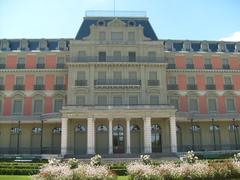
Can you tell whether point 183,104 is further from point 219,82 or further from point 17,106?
point 17,106

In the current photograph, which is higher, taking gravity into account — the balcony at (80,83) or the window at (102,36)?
the window at (102,36)

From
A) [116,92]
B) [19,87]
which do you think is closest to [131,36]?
[116,92]

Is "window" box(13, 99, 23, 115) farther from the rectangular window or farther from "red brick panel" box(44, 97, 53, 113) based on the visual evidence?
the rectangular window

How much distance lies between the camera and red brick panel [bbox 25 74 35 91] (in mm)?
43531

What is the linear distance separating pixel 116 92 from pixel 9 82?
49.2 ft

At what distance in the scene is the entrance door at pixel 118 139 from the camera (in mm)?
40156

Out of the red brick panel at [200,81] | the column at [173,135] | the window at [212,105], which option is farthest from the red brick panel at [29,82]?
the window at [212,105]

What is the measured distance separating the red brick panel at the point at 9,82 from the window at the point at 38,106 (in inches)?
158

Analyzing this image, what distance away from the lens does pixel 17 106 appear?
42938 mm

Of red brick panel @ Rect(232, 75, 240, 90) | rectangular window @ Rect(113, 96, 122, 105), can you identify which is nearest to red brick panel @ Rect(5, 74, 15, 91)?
rectangular window @ Rect(113, 96, 122, 105)

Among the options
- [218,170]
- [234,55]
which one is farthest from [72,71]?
[218,170]

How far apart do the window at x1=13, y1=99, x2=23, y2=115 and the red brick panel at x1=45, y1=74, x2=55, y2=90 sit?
4094mm

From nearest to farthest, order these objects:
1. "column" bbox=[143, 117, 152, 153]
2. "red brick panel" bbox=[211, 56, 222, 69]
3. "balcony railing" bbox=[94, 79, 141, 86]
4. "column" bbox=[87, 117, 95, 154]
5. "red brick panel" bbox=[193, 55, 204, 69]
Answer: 1. "column" bbox=[87, 117, 95, 154]
2. "column" bbox=[143, 117, 152, 153]
3. "balcony railing" bbox=[94, 79, 141, 86]
4. "red brick panel" bbox=[193, 55, 204, 69]
5. "red brick panel" bbox=[211, 56, 222, 69]

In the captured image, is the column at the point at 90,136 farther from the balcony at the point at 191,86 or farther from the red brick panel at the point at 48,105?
the balcony at the point at 191,86
